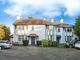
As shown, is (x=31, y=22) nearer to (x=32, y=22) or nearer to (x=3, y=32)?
(x=32, y=22)

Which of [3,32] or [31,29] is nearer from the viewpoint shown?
[31,29]

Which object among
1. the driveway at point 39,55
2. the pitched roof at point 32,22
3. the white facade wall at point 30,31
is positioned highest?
the pitched roof at point 32,22

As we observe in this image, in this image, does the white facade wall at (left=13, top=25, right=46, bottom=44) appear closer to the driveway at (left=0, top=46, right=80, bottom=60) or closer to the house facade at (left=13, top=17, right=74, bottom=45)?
the house facade at (left=13, top=17, right=74, bottom=45)

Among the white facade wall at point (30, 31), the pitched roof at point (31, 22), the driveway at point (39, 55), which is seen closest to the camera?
the driveway at point (39, 55)

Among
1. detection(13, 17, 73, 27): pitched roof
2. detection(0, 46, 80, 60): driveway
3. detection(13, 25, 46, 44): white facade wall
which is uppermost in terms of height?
detection(13, 17, 73, 27): pitched roof

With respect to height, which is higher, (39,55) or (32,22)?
(32,22)

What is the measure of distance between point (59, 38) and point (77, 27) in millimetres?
10506

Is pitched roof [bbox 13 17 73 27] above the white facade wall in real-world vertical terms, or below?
above

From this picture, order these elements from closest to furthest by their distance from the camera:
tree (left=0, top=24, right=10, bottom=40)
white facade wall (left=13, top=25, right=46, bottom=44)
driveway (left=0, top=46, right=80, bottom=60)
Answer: driveway (left=0, top=46, right=80, bottom=60)
white facade wall (left=13, top=25, right=46, bottom=44)
tree (left=0, top=24, right=10, bottom=40)

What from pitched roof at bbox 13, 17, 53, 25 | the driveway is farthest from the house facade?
the driveway

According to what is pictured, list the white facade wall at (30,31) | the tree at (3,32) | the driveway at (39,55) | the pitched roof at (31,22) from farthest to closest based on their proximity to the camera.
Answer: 1. the tree at (3,32)
2. the white facade wall at (30,31)
3. the pitched roof at (31,22)
4. the driveway at (39,55)

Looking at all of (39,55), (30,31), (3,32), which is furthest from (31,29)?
(39,55)

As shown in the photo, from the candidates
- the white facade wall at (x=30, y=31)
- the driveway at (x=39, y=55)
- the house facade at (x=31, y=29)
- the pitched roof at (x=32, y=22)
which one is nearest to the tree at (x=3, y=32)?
the house facade at (x=31, y=29)

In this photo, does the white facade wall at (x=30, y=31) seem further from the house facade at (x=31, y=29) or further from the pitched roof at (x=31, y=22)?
the pitched roof at (x=31, y=22)
